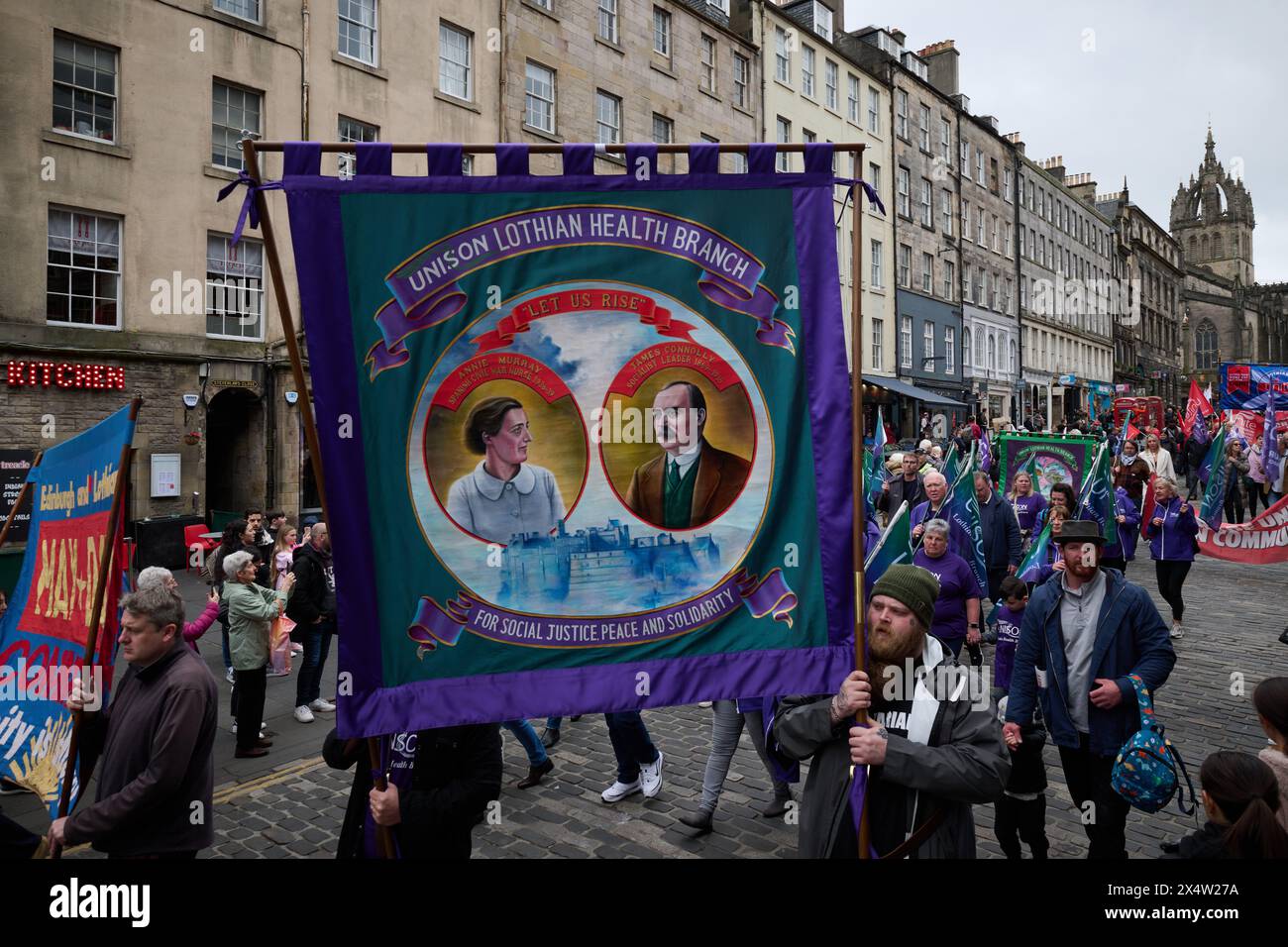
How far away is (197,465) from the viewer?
17844 mm

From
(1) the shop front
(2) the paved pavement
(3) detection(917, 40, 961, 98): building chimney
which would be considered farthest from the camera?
(3) detection(917, 40, 961, 98): building chimney

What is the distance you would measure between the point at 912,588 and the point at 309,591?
631cm

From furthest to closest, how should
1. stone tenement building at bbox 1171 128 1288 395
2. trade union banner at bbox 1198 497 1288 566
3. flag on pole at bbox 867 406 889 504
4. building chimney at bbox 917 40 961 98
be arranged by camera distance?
1. stone tenement building at bbox 1171 128 1288 395
2. building chimney at bbox 917 40 961 98
3. flag on pole at bbox 867 406 889 504
4. trade union banner at bbox 1198 497 1288 566

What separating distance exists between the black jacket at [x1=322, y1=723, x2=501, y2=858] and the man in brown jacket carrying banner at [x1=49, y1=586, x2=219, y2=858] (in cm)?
66

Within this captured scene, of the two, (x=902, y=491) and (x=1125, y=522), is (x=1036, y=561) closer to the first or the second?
(x=902, y=491)

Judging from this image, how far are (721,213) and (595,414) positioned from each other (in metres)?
0.91

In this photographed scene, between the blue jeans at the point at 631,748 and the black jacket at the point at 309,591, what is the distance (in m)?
3.41

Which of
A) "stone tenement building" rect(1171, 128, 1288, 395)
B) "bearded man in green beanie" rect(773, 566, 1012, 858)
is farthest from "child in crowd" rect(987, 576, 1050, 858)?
"stone tenement building" rect(1171, 128, 1288, 395)

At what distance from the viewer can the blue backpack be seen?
3826 millimetres

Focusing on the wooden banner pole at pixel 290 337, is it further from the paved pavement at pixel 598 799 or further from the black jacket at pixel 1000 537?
the black jacket at pixel 1000 537

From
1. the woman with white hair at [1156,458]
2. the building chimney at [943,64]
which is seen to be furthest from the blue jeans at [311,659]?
the building chimney at [943,64]

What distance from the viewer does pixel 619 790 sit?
599cm

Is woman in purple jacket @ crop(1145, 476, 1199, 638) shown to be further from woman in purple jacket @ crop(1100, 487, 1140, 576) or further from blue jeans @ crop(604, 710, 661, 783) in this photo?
blue jeans @ crop(604, 710, 661, 783)
